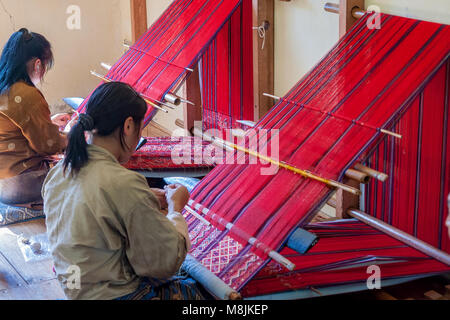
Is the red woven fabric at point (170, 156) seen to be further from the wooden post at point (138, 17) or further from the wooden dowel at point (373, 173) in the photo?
the wooden post at point (138, 17)

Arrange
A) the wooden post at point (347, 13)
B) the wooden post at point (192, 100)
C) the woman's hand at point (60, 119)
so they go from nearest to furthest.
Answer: the wooden post at point (347, 13)
the woman's hand at point (60, 119)
the wooden post at point (192, 100)

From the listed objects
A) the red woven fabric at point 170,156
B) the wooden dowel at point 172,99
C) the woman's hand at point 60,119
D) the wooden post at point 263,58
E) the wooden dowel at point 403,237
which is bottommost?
the wooden dowel at point 403,237

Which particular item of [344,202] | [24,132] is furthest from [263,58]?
[24,132]

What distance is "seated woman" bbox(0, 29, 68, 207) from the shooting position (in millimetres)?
3205

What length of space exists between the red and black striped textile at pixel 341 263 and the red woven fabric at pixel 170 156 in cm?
98

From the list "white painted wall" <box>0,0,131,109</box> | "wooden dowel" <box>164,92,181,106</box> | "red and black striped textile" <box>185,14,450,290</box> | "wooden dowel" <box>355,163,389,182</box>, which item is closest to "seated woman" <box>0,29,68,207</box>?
"wooden dowel" <box>164,92,181,106</box>

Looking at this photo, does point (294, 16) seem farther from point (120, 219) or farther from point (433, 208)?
point (120, 219)

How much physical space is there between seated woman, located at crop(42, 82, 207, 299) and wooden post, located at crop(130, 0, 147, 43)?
3.17 m

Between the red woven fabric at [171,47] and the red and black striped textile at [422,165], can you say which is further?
the red woven fabric at [171,47]

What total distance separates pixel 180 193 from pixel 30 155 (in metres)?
1.40

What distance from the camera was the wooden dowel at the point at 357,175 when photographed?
2.26 m

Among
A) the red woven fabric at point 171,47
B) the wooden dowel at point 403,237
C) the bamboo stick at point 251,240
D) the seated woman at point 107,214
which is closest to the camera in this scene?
the seated woman at point 107,214

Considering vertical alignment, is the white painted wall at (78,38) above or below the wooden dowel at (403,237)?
above

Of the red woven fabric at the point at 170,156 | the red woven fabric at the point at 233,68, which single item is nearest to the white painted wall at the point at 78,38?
the red woven fabric at the point at 233,68
